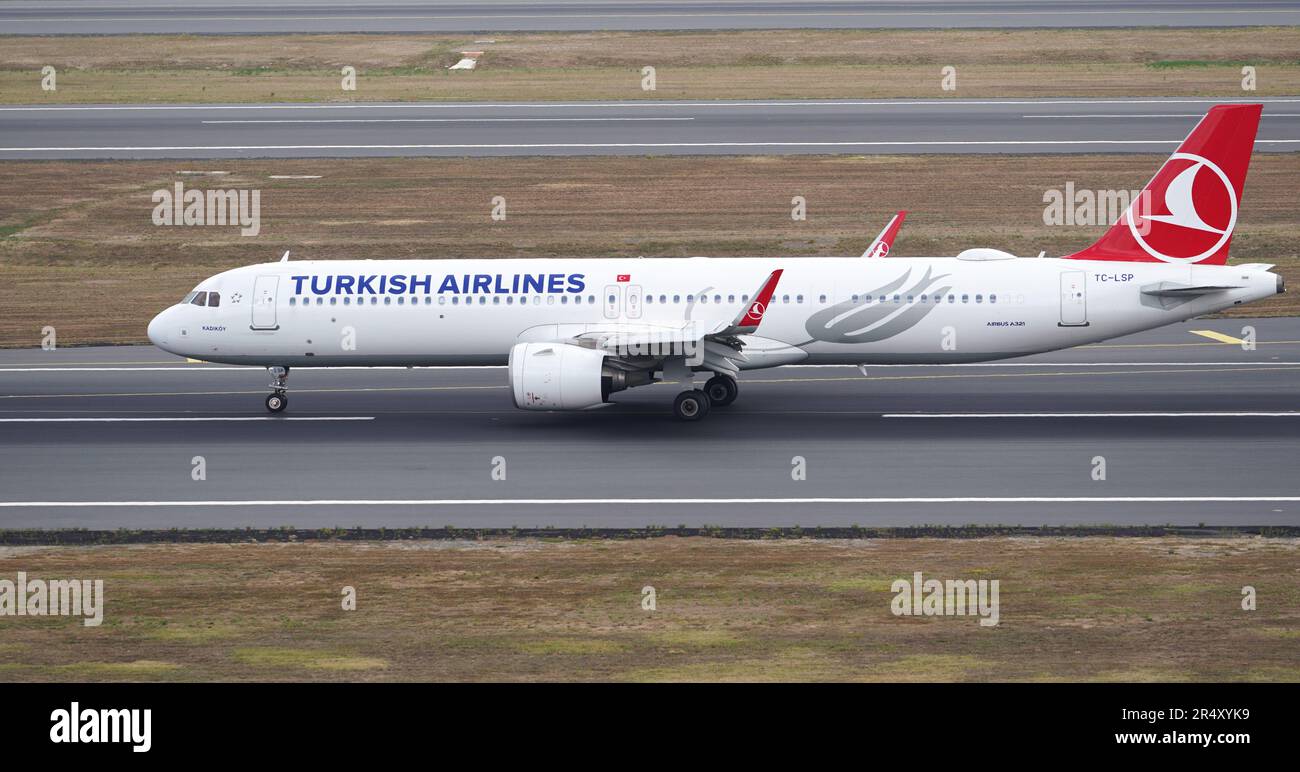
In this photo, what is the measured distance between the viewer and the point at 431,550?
28031 millimetres

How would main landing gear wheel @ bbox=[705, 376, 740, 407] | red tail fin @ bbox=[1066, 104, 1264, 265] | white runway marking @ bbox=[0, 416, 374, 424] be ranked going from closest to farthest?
red tail fin @ bbox=[1066, 104, 1264, 265], white runway marking @ bbox=[0, 416, 374, 424], main landing gear wheel @ bbox=[705, 376, 740, 407]

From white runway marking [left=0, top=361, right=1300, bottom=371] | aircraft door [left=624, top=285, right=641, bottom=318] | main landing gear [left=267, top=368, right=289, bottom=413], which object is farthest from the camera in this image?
white runway marking [left=0, top=361, right=1300, bottom=371]

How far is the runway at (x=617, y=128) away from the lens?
227ft

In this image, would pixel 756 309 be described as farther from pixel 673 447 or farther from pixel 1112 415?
pixel 1112 415

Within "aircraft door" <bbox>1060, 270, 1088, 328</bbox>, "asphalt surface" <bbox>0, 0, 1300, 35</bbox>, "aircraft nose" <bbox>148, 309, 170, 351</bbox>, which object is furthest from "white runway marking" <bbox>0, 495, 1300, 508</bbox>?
"asphalt surface" <bbox>0, 0, 1300, 35</bbox>

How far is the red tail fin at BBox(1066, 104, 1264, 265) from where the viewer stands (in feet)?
122

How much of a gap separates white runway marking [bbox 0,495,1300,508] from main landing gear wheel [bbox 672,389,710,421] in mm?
6086

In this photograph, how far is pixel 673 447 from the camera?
3509 cm

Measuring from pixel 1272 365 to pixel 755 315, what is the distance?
15726 millimetres

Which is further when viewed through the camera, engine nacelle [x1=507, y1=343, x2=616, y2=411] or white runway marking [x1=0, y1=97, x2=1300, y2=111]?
white runway marking [x1=0, y1=97, x2=1300, y2=111]

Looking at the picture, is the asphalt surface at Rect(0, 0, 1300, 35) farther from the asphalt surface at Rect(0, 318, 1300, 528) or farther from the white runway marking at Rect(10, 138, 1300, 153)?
the asphalt surface at Rect(0, 318, 1300, 528)

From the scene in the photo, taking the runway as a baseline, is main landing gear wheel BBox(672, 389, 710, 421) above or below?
below

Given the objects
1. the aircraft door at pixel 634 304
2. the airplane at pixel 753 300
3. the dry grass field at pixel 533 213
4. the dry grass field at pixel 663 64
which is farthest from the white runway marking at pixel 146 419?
A: the dry grass field at pixel 663 64

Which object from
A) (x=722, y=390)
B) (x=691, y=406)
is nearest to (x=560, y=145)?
(x=722, y=390)
